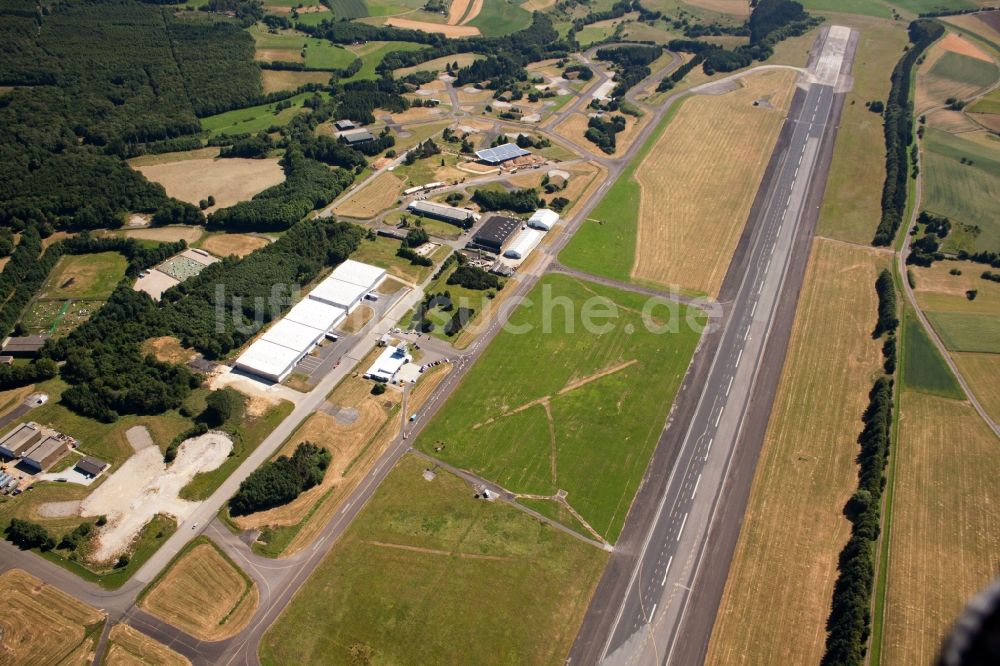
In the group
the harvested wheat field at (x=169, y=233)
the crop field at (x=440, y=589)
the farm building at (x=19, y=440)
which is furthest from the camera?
the harvested wheat field at (x=169, y=233)

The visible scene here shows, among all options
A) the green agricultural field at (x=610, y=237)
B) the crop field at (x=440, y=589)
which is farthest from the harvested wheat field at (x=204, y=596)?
the green agricultural field at (x=610, y=237)

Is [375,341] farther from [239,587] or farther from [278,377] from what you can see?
[239,587]

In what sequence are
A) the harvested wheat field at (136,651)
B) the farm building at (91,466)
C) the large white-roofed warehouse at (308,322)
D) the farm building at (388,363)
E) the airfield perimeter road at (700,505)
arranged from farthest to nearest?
the large white-roofed warehouse at (308,322)
the farm building at (388,363)
the farm building at (91,466)
the airfield perimeter road at (700,505)
the harvested wheat field at (136,651)

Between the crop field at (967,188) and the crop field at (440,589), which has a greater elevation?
the crop field at (967,188)

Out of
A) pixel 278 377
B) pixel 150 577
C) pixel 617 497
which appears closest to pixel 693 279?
pixel 617 497

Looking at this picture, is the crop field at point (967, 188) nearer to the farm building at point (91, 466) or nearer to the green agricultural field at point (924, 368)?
the green agricultural field at point (924, 368)

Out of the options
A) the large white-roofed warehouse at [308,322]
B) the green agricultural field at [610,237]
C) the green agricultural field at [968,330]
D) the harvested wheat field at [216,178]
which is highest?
the harvested wheat field at [216,178]

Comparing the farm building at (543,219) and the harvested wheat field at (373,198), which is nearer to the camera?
the farm building at (543,219)
